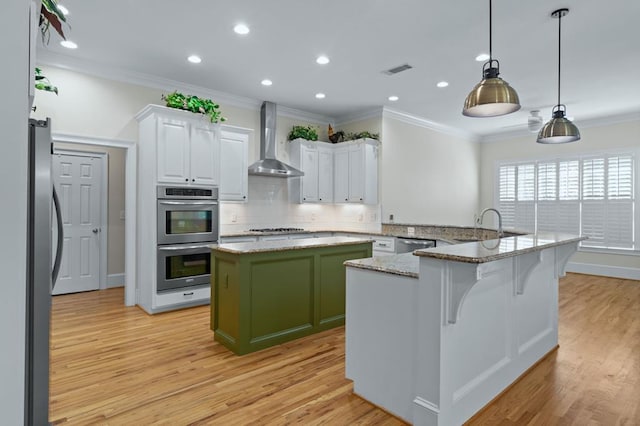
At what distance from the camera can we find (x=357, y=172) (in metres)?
6.21

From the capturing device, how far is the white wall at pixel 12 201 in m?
0.86

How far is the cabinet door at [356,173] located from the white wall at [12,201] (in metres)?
5.43

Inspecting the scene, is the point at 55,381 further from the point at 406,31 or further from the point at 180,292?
the point at 406,31

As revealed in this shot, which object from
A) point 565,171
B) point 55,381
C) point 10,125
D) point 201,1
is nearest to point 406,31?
point 201,1

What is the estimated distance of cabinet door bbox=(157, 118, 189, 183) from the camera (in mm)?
4281

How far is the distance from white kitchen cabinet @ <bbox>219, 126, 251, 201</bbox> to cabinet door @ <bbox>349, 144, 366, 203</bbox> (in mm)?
1951

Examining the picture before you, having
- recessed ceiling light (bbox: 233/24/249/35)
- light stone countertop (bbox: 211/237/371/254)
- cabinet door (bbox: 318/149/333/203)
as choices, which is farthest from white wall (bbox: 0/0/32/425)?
cabinet door (bbox: 318/149/333/203)

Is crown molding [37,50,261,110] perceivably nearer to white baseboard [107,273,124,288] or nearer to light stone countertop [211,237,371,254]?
light stone countertop [211,237,371,254]

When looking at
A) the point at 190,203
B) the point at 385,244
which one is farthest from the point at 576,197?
the point at 190,203

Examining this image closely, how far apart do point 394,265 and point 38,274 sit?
1.90 m

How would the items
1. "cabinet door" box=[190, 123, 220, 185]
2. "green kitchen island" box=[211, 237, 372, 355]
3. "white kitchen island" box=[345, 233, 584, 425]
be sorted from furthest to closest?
"cabinet door" box=[190, 123, 220, 185]
"green kitchen island" box=[211, 237, 372, 355]
"white kitchen island" box=[345, 233, 584, 425]

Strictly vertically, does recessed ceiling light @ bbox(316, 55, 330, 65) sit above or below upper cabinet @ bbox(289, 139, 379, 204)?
above

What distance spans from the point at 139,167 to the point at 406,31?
11.9ft

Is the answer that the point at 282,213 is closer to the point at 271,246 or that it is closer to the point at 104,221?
the point at 104,221
